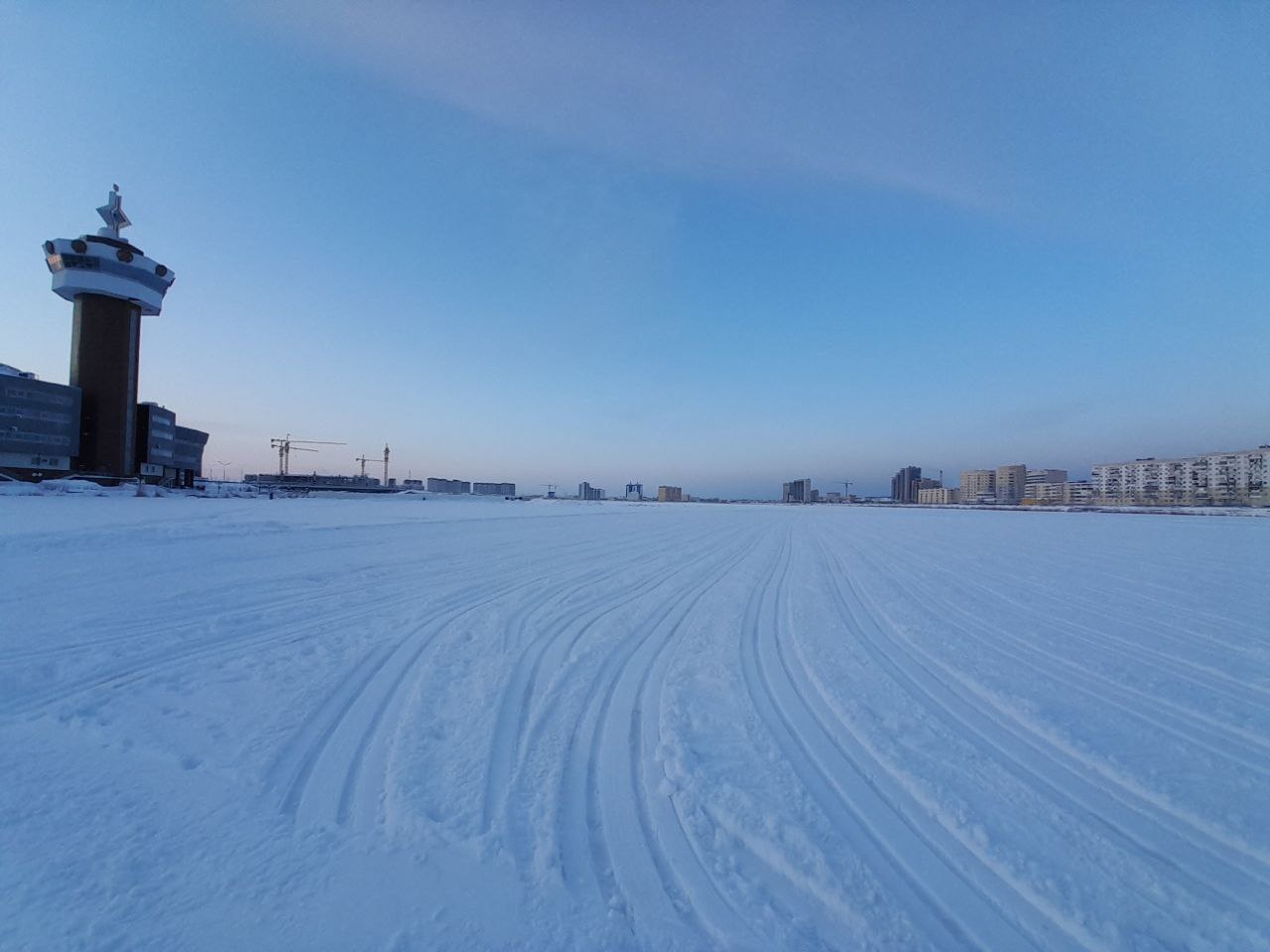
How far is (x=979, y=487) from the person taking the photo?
15712 cm

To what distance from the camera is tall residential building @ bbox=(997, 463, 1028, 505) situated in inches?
5827

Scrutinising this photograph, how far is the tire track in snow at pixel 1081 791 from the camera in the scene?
2428mm

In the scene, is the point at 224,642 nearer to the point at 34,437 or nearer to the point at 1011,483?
the point at 34,437

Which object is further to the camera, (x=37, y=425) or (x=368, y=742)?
(x=37, y=425)

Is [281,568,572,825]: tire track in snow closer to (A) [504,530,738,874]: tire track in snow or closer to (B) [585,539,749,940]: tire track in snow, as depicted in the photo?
(A) [504,530,738,874]: tire track in snow

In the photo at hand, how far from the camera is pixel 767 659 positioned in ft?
16.9

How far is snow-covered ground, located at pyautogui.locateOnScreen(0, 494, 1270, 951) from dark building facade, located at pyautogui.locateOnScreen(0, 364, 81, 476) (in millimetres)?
54209

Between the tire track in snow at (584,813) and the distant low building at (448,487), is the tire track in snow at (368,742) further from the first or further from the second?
the distant low building at (448,487)

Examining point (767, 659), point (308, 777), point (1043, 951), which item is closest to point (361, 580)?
point (308, 777)

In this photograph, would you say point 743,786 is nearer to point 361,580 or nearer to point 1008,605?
point 1008,605

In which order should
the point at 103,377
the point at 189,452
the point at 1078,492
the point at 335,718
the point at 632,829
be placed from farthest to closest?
the point at 1078,492 < the point at 189,452 < the point at 103,377 < the point at 335,718 < the point at 632,829

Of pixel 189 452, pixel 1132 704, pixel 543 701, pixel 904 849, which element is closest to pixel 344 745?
pixel 543 701

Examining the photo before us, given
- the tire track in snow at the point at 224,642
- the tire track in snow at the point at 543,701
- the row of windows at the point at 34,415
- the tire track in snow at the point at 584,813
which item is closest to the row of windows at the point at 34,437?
the row of windows at the point at 34,415

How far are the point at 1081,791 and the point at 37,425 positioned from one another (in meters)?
65.2
